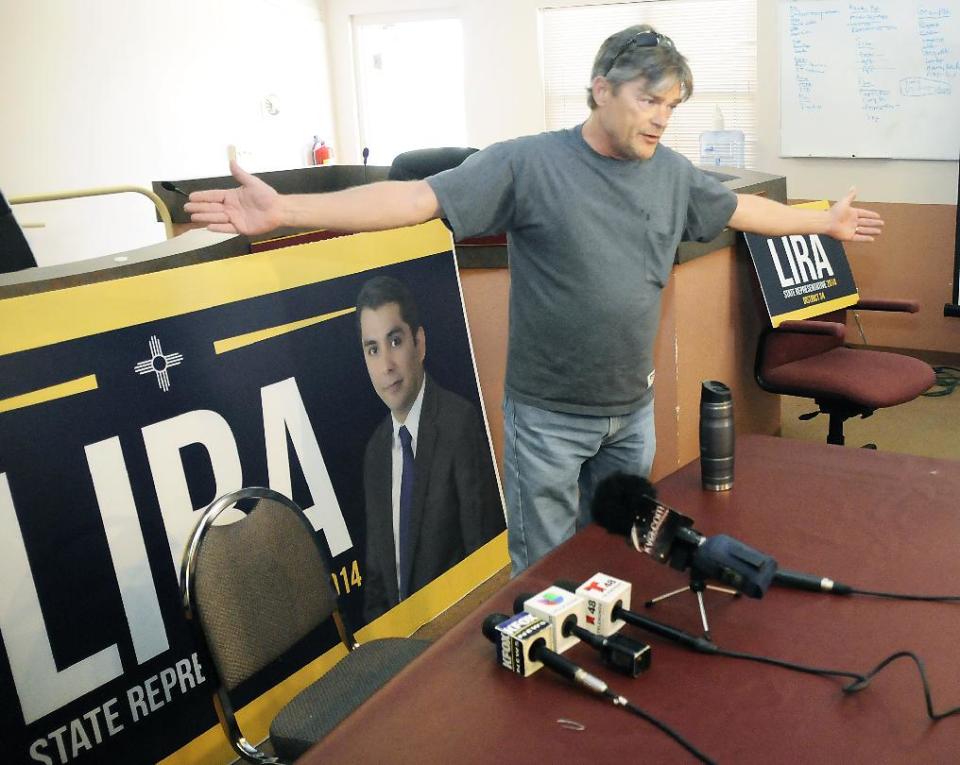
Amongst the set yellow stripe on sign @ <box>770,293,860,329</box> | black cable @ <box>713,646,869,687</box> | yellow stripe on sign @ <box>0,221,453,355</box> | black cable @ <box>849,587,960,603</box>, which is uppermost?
yellow stripe on sign @ <box>0,221,453,355</box>

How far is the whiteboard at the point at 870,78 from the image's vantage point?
15.9ft

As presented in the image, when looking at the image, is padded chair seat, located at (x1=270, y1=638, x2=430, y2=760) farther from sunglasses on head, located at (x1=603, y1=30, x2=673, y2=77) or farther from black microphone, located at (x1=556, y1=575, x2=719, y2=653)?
sunglasses on head, located at (x1=603, y1=30, x2=673, y2=77)

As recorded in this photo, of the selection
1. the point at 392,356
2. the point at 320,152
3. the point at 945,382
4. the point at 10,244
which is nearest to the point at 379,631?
the point at 392,356

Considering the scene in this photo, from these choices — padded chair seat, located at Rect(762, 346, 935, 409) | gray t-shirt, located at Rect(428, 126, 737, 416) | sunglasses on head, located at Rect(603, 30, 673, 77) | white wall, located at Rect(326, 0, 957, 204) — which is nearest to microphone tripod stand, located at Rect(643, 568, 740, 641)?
gray t-shirt, located at Rect(428, 126, 737, 416)

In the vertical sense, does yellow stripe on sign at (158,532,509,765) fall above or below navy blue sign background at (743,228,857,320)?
below

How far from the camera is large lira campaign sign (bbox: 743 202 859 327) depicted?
11.5 ft

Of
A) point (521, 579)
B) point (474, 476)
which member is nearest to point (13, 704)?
point (521, 579)

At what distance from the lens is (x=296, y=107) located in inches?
271

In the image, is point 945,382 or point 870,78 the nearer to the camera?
point 945,382

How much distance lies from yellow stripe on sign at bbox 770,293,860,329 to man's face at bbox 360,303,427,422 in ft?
4.85

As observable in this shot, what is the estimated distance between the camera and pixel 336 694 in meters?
1.70

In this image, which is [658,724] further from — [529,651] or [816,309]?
[816,309]

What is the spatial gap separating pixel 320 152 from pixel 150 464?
17.2ft

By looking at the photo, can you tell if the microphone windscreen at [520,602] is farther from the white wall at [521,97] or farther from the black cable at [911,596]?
the white wall at [521,97]
